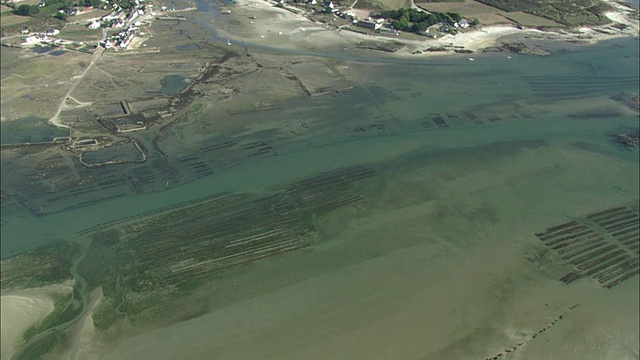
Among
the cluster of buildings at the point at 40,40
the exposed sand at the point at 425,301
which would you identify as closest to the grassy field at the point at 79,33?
the cluster of buildings at the point at 40,40

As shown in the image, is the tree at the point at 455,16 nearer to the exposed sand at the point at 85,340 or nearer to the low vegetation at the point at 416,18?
the low vegetation at the point at 416,18

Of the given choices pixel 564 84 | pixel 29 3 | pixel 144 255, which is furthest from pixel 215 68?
pixel 564 84

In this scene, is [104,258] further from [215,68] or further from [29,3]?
[29,3]

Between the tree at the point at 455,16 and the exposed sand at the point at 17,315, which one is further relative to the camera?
the tree at the point at 455,16

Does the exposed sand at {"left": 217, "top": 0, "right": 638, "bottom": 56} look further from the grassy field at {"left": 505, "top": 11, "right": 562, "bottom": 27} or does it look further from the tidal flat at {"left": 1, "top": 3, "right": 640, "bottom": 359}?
the tidal flat at {"left": 1, "top": 3, "right": 640, "bottom": 359}

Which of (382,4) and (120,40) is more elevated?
(382,4)

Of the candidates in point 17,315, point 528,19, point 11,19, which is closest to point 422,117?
point 17,315

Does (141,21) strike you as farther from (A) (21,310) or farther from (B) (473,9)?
(B) (473,9)
